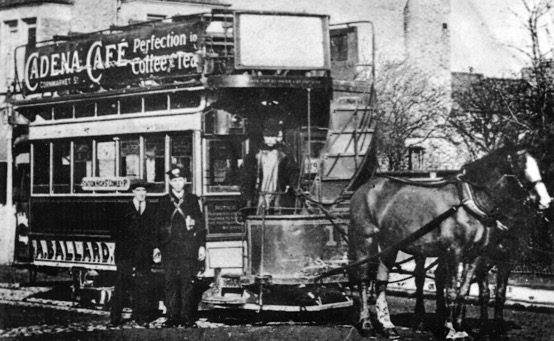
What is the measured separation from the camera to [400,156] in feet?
75.5

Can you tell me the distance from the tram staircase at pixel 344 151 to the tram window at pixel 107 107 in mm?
3351

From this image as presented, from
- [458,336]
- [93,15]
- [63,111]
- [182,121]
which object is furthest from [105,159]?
[93,15]

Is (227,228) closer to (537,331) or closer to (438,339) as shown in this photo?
(438,339)

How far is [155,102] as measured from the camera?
34.6ft

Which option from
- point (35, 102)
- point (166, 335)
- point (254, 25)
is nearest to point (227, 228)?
point (166, 335)

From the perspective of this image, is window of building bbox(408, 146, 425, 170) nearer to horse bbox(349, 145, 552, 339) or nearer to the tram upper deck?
the tram upper deck

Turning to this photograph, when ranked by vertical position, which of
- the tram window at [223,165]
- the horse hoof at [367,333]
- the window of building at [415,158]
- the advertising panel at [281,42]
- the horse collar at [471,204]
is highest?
the advertising panel at [281,42]

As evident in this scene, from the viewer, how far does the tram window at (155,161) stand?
10.4 metres

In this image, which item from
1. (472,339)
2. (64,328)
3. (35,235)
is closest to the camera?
(472,339)

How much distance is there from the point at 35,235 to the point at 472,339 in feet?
24.5

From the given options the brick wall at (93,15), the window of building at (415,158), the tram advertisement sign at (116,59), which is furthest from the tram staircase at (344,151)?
the brick wall at (93,15)

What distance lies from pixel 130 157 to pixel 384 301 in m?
4.51

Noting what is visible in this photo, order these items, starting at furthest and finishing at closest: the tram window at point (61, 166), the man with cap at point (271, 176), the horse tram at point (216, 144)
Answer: the tram window at point (61, 166)
the man with cap at point (271, 176)
the horse tram at point (216, 144)

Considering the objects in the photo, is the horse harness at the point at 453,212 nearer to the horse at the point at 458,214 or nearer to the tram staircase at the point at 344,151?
the horse at the point at 458,214
